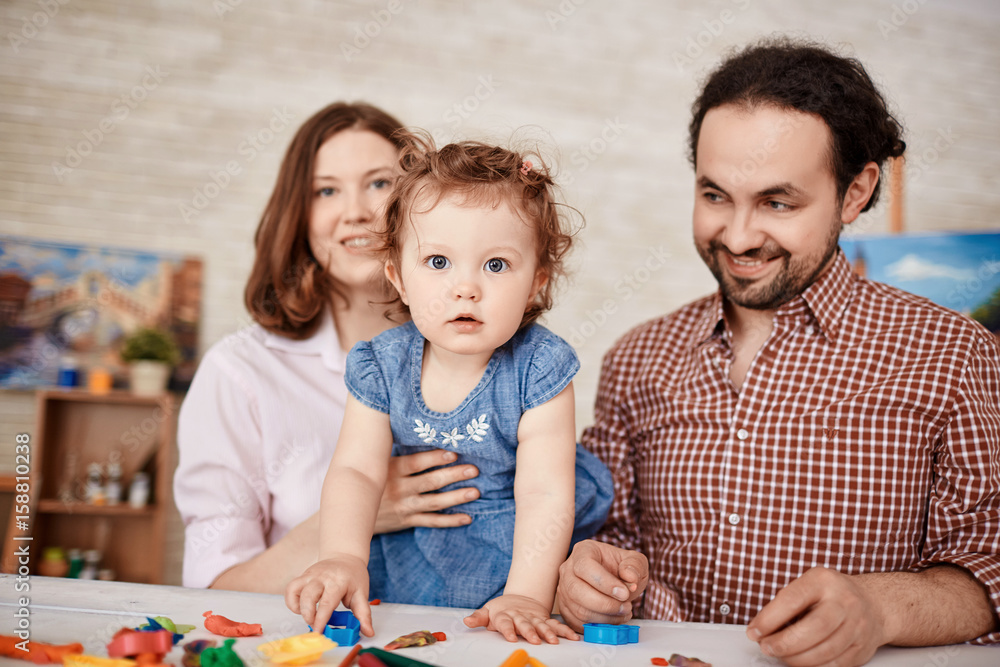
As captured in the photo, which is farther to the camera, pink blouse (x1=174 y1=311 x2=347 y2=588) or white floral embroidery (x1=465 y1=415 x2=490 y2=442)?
pink blouse (x1=174 y1=311 x2=347 y2=588)

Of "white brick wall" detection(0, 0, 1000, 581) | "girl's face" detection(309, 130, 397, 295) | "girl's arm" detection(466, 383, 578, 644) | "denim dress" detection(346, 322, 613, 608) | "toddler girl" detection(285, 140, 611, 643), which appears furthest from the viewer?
"white brick wall" detection(0, 0, 1000, 581)

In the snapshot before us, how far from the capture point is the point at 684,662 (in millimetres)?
894

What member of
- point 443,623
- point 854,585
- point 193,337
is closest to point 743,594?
point 854,585

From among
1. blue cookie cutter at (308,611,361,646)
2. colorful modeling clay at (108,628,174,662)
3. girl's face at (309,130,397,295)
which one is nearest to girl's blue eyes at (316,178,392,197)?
girl's face at (309,130,397,295)

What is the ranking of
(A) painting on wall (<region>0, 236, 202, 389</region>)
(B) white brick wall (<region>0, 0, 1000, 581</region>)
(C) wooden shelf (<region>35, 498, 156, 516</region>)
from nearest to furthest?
(C) wooden shelf (<region>35, 498, 156, 516</region>)
(A) painting on wall (<region>0, 236, 202, 389</region>)
(B) white brick wall (<region>0, 0, 1000, 581</region>)

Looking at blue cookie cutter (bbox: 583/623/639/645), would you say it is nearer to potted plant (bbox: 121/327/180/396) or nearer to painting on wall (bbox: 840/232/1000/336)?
painting on wall (bbox: 840/232/1000/336)

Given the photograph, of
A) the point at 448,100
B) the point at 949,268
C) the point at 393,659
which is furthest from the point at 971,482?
the point at 448,100

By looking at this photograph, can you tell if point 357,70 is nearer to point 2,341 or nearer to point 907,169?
point 2,341

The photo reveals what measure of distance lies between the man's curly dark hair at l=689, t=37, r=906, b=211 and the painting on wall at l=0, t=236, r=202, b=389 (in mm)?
3250

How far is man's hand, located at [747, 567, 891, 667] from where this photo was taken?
932 mm

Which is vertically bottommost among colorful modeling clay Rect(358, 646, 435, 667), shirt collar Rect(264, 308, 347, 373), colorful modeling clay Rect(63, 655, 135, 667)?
colorful modeling clay Rect(63, 655, 135, 667)

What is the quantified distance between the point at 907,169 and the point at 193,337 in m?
4.32

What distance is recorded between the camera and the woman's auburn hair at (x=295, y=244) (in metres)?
1.76

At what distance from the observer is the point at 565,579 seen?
113 cm
